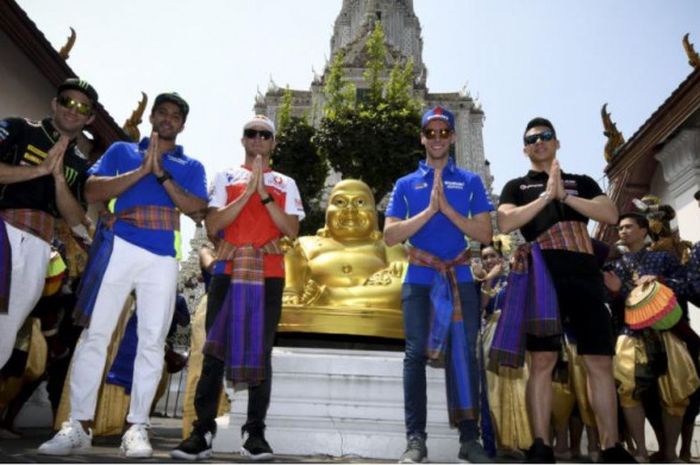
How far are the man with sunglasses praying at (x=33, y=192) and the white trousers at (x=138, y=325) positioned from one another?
1.18 ft

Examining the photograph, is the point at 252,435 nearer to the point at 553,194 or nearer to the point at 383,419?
the point at 383,419

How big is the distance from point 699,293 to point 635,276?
397 mm

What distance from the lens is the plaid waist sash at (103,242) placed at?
306cm

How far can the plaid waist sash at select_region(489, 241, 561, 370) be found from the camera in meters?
2.91

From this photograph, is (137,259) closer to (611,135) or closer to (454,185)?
(454,185)

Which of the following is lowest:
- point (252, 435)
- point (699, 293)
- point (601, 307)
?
point (252, 435)

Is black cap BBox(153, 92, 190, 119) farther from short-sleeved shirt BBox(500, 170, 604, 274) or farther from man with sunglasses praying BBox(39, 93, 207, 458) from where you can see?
short-sleeved shirt BBox(500, 170, 604, 274)

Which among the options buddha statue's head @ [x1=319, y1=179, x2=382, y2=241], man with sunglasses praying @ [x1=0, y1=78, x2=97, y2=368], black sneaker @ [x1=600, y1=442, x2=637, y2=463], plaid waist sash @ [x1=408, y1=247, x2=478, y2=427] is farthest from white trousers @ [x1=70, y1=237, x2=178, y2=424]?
black sneaker @ [x1=600, y1=442, x2=637, y2=463]

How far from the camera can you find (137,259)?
308cm

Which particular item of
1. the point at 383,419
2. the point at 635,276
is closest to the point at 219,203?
the point at 383,419

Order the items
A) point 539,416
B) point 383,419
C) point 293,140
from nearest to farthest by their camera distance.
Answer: point 539,416
point 383,419
point 293,140

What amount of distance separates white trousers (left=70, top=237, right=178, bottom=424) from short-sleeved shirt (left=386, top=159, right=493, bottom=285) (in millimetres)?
1329

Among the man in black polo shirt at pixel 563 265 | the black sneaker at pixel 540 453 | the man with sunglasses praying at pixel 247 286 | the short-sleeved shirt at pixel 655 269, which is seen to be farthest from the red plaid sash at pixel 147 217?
the short-sleeved shirt at pixel 655 269

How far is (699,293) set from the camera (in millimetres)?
3857
